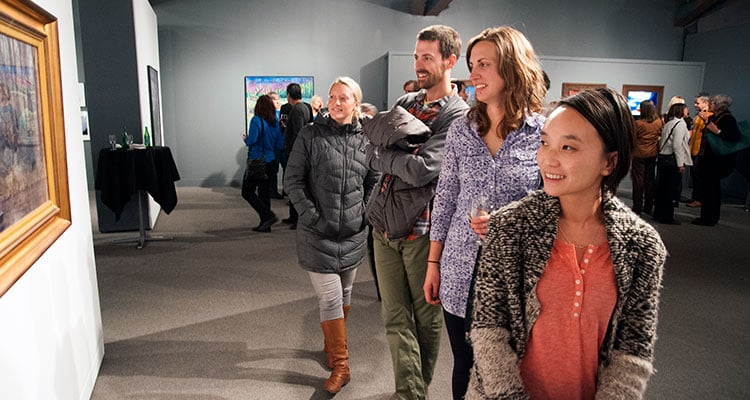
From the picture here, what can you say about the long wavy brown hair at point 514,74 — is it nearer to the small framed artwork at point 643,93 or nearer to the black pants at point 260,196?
the black pants at point 260,196

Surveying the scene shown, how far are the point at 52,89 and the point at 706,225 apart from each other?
730cm

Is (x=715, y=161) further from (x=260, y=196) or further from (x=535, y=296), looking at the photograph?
(x=535, y=296)

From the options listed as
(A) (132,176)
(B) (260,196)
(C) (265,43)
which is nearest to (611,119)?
(A) (132,176)

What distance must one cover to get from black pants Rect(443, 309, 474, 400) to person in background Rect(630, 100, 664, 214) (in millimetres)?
5976

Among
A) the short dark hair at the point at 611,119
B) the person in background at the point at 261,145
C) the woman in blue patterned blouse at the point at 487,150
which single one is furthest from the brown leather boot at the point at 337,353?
the person in background at the point at 261,145

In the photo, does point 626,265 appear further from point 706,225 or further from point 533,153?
point 706,225

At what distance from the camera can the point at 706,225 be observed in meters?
6.78

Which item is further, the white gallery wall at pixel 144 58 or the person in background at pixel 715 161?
the person in background at pixel 715 161

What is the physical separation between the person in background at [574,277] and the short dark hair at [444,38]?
945 mm

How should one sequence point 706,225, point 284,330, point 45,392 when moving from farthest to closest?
point 706,225, point 284,330, point 45,392

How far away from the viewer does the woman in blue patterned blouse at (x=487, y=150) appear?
1710mm

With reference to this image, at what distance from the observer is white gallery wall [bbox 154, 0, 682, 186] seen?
359 inches

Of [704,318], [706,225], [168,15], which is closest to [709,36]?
[706,225]

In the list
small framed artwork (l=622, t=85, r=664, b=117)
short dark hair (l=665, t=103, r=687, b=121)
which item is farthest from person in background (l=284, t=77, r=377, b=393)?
small framed artwork (l=622, t=85, r=664, b=117)
